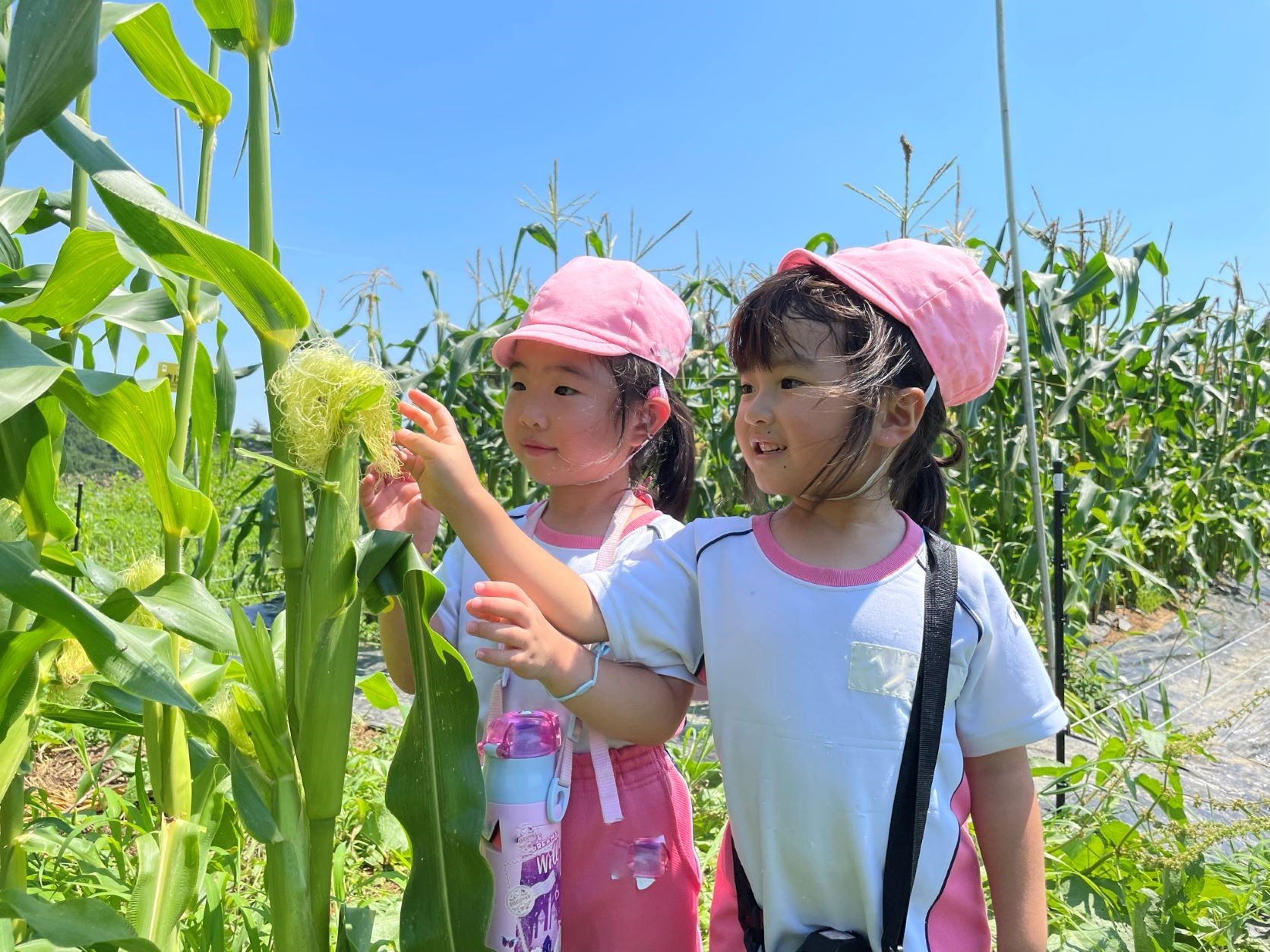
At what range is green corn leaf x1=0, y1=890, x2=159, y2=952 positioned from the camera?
880 millimetres

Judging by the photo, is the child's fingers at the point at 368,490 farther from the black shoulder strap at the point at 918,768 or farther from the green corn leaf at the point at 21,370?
the black shoulder strap at the point at 918,768

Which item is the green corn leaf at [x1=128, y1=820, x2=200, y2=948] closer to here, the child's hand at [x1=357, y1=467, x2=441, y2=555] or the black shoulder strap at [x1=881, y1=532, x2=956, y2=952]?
the child's hand at [x1=357, y1=467, x2=441, y2=555]

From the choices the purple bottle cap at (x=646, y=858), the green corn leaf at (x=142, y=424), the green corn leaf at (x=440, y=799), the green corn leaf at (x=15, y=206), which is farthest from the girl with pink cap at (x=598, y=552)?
the green corn leaf at (x=15, y=206)

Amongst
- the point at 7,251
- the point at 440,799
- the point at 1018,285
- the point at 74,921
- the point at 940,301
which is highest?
the point at 1018,285

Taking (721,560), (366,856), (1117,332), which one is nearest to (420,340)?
(366,856)

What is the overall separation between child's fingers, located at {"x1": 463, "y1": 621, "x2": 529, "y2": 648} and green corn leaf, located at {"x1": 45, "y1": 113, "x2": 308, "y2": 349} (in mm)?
358

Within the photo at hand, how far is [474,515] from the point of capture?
97 cm

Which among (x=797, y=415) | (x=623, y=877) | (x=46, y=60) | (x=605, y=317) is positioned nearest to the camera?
(x=46, y=60)

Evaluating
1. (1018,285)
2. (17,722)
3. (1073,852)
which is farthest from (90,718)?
(1018,285)

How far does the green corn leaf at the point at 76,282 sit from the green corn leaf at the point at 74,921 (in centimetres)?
61

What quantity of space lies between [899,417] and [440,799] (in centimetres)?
68

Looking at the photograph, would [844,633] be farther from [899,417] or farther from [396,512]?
[396,512]

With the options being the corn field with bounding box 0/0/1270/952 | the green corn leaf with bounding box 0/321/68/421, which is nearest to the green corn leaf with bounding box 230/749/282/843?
the corn field with bounding box 0/0/1270/952

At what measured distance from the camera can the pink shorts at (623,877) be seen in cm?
111
